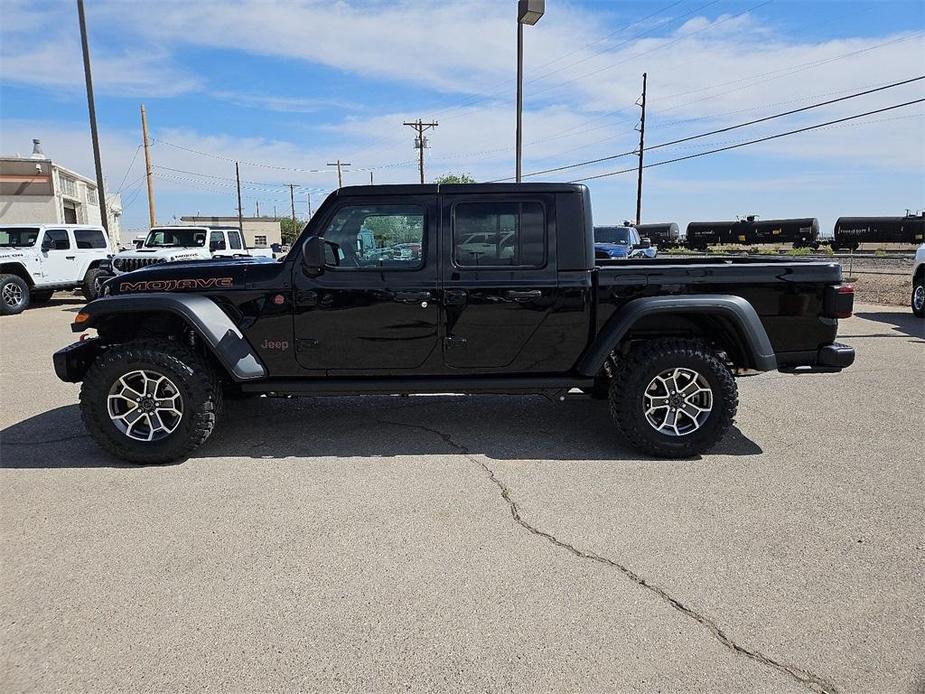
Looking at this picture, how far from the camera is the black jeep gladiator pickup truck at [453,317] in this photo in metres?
4.50

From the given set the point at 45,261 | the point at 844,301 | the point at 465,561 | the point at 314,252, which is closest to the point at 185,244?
the point at 45,261

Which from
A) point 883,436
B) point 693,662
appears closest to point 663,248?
point 883,436

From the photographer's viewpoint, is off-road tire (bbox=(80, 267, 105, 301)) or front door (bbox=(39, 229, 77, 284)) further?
off-road tire (bbox=(80, 267, 105, 301))

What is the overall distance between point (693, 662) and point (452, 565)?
1168 millimetres

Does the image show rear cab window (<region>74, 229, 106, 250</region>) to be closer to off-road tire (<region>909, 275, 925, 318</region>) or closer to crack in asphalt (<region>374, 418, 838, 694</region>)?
crack in asphalt (<region>374, 418, 838, 694</region>)

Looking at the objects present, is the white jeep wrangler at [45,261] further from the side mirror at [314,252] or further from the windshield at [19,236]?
the side mirror at [314,252]

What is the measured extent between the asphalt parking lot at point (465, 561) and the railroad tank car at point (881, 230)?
4406 cm

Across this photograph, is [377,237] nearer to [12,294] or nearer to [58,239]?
[12,294]

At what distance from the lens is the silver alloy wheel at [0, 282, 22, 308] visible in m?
13.1

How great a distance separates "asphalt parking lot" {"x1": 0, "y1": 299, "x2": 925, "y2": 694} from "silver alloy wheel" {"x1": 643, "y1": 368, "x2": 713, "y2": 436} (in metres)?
0.31

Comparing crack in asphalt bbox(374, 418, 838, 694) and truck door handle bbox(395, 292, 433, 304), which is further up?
truck door handle bbox(395, 292, 433, 304)

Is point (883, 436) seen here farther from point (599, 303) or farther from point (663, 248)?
point (663, 248)

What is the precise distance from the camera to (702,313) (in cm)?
455

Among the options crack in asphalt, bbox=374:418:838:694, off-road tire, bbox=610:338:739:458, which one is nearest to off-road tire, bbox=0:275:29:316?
crack in asphalt, bbox=374:418:838:694
